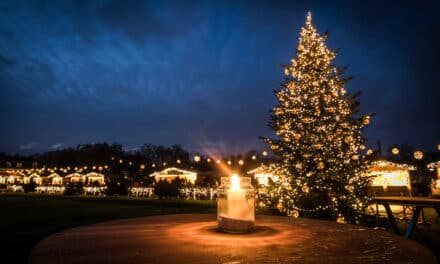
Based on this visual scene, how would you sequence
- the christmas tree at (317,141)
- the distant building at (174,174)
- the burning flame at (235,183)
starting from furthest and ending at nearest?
1. the distant building at (174,174)
2. the christmas tree at (317,141)
3. the burning flame at (235,183)

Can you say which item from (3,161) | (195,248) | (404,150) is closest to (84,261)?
(195,248)

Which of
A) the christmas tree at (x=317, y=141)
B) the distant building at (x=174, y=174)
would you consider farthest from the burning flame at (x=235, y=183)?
the distant building at (x=174, y=174)

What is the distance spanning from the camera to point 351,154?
29.9 ft

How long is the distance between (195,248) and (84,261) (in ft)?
1.53

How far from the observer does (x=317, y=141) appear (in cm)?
Result: 912

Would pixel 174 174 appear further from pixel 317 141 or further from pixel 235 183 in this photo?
pixel 235 183

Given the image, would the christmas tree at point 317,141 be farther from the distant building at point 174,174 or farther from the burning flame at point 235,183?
the distant building at point 174,174

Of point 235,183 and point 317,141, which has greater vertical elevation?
point 317,141

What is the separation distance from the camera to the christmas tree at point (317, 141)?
860 centimetres

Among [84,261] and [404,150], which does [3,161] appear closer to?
[84,261]

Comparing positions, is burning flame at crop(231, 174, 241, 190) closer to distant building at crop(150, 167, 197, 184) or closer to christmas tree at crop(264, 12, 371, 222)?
christmas tree at crop(264, 12, 371, 222)

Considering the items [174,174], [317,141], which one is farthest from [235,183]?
[174,174]

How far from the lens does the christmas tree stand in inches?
339

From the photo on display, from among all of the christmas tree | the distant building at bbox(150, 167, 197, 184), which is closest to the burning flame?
the christmas tree
